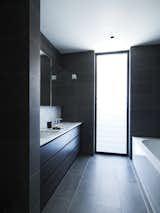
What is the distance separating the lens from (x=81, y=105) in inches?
166

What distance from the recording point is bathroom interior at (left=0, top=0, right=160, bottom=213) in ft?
4.77

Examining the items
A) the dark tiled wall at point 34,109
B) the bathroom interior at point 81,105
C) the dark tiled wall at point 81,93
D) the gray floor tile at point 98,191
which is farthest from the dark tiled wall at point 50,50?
the gray floor tile at point 98,191

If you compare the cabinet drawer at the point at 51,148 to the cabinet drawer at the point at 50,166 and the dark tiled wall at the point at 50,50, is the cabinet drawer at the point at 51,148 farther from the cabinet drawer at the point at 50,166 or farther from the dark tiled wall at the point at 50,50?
the dark tiled wall at the point at 50,50

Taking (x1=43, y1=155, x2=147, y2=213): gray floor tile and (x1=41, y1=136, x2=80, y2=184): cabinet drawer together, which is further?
(x1=43, y1=155, x2=147, y2=213): gray floor tile

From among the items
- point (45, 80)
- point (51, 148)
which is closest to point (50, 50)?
point (45, 80)

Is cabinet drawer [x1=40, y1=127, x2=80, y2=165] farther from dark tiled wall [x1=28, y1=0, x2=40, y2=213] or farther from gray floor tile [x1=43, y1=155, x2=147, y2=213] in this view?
gray floor tile [x1=43, y1=155, x2=147, y2=213]

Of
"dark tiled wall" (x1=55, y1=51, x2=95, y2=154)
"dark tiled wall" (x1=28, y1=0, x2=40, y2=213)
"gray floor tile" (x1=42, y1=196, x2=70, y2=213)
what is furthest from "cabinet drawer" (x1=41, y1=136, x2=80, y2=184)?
"dark tiled wall" (x1=55, y1=51, x2=95, y2=154)

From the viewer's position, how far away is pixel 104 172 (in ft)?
10.1

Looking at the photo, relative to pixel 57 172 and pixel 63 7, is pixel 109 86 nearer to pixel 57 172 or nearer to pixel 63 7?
pixel 63 7

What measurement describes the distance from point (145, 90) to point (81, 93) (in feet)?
5.36

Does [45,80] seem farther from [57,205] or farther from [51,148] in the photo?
[57,205]

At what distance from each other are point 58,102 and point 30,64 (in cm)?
263
